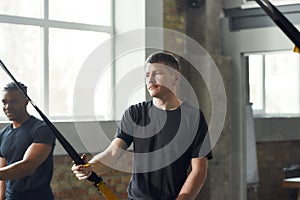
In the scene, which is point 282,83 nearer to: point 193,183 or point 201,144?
point 201,144

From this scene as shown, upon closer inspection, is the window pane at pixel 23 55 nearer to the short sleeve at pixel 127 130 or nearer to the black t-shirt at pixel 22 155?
the black t-shirt at pixel 22 155

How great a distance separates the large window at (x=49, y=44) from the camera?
5.54m

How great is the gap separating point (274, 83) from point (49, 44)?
2.50 m

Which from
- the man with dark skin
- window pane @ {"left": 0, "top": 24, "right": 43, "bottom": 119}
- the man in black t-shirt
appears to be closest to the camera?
the man in black t-shirt

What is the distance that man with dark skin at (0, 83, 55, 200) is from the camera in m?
4.01

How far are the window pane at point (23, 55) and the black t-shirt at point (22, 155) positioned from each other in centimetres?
133

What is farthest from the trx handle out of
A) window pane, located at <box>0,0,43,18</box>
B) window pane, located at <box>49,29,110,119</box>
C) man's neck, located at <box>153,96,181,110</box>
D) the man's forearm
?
window pane, located at <box>49,29,110,119</box>

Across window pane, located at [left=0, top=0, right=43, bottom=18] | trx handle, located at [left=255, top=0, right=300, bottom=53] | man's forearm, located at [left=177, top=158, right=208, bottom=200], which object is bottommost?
man's forearm, located at [left=177, top=158, right=208, bottom=200]

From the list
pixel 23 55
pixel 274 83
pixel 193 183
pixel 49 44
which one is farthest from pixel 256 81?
pixel 193 183

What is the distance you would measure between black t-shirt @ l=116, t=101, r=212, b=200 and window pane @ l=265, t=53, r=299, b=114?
12.0 feet

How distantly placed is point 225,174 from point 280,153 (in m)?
0.62

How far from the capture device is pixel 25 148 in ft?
13.3

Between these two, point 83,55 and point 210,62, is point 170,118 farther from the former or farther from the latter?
point 210,62

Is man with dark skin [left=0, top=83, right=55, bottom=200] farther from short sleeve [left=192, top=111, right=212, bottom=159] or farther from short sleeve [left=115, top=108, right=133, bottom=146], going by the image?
short sleeve [left=192, top=111, right=212, bottom=159]
